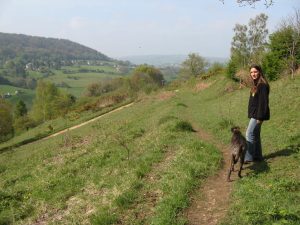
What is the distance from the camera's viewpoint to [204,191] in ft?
33.3

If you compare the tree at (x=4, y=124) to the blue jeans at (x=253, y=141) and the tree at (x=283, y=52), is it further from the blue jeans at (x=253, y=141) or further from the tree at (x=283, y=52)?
the blue jeans at (x=253, y=141)

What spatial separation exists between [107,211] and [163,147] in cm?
603

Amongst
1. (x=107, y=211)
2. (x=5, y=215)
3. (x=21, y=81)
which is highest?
(x=107, y=211)

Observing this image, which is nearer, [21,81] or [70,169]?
[70,169]

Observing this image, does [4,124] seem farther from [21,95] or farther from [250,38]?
[21,95]

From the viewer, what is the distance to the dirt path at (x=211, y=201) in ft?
28.0

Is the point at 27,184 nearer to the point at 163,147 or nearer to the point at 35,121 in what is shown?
the point at 163,147

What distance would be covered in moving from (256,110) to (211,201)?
322cm

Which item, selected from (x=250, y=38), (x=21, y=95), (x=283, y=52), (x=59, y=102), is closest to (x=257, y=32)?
(x=250, y=38)

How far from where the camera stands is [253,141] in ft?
37.8

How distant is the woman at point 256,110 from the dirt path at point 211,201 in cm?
98

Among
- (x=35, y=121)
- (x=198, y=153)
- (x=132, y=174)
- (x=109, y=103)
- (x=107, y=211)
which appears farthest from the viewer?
(x=35, y=121)

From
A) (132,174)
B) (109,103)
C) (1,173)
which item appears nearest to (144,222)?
(132,174)

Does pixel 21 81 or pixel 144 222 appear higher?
pixel 144 222
